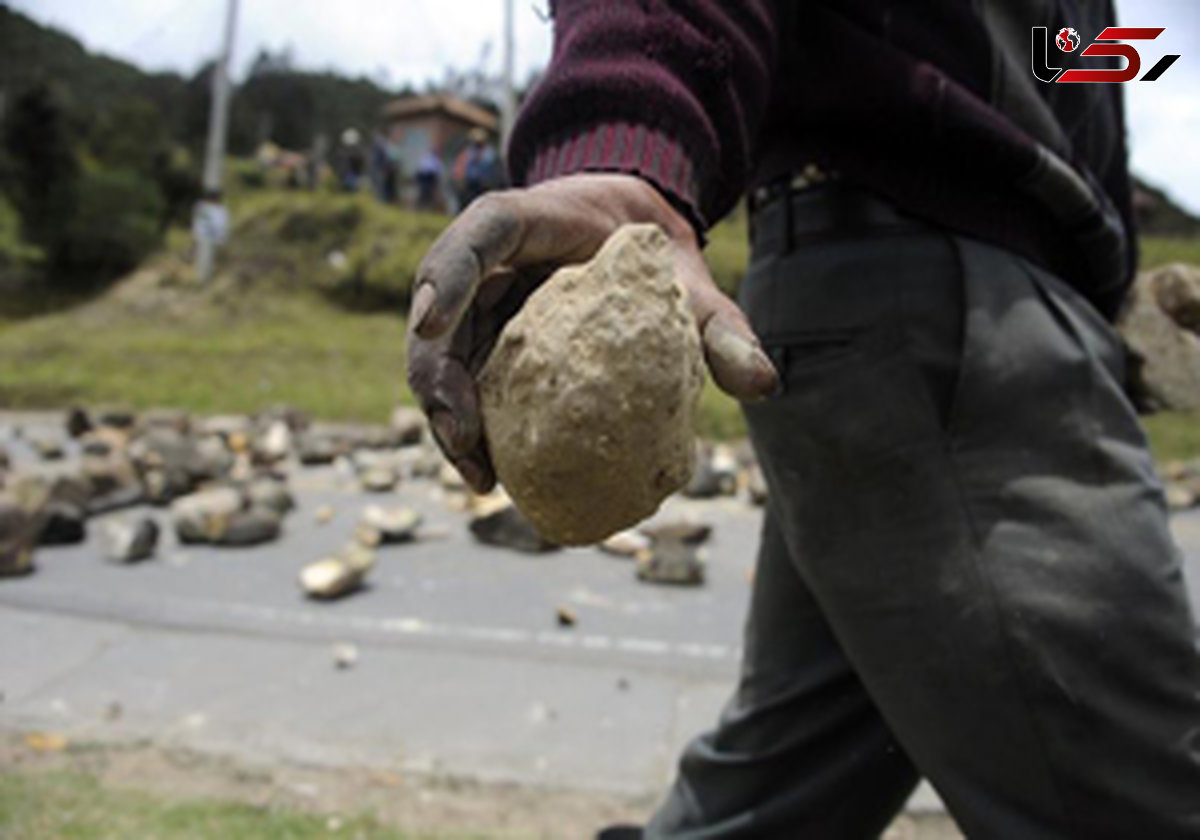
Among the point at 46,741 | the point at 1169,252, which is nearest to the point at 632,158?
the point at 46,741

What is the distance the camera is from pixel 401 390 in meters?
7.93

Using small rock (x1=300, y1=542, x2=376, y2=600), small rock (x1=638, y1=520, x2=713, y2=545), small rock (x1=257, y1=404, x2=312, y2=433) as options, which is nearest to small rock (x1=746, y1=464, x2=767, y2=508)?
small rock (x1=638, y1=520, x2=713, y2=545)

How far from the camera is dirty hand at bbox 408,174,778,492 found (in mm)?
821

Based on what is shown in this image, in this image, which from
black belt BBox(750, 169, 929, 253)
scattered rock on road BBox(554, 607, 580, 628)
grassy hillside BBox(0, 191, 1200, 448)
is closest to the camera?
black belt BBox(750, 169, 929, 253)

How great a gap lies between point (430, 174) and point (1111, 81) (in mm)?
15890

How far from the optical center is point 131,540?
370cm

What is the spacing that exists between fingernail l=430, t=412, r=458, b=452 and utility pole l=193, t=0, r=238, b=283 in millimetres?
14504

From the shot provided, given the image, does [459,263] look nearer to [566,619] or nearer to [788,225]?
[788,225]

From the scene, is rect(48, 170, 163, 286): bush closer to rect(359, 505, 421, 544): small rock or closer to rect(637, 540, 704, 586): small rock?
rect(359, 505, 421, 544): small rock

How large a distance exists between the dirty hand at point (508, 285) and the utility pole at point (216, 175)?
1447cm

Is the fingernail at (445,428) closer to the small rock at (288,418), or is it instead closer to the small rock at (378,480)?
the small rock at (378,480)

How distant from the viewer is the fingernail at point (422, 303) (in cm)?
81

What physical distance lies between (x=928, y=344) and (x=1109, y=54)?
0.57 metres

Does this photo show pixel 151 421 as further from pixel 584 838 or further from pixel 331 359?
pixel 584 838
